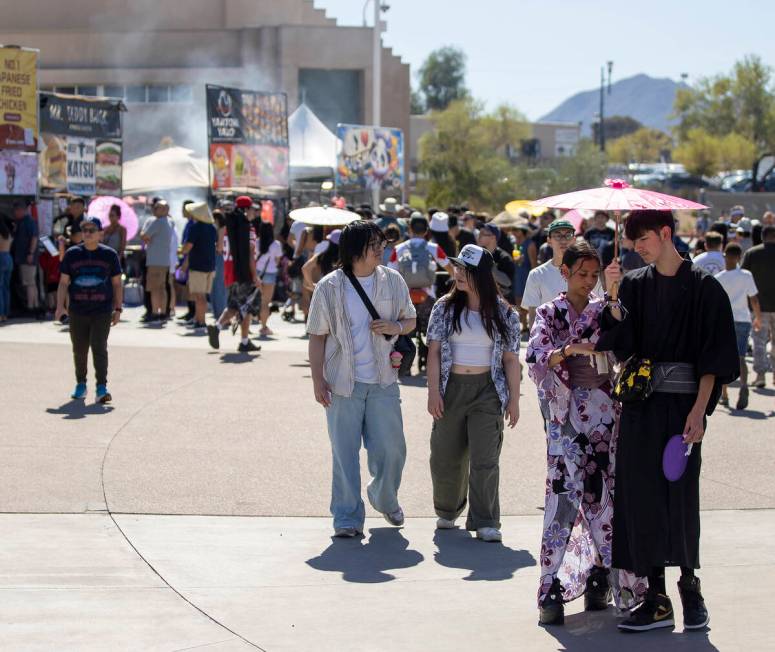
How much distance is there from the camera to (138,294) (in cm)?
2267

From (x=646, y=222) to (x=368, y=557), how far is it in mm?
2548

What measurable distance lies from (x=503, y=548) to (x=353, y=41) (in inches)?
1979

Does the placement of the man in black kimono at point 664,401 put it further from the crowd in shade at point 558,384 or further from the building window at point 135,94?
the building window at point 135,94

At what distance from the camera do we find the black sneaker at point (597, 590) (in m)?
5.94

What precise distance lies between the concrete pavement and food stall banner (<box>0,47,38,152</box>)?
8958mm

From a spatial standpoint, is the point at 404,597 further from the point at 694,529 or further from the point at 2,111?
the point at 2,111

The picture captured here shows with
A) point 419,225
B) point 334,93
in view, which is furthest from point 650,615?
point 334,93

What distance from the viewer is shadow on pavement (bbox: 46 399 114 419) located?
1102 cm

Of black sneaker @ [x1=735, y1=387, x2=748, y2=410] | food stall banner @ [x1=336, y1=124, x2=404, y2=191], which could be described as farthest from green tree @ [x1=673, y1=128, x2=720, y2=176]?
black sneaker @ [x1=735, y1=387, x2=748, y2=410]

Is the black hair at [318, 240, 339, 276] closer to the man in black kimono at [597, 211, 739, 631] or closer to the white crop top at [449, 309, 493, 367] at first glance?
the white crop top at [449, 309, 493, 367]

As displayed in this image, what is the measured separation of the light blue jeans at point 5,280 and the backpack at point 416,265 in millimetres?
7913

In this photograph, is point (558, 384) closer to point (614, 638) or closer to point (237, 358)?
point (614, 638)

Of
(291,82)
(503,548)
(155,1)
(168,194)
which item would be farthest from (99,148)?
(155,1)

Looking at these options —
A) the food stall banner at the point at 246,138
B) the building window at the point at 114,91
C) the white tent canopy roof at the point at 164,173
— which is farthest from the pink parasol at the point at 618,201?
the building window at the point at 114,91
